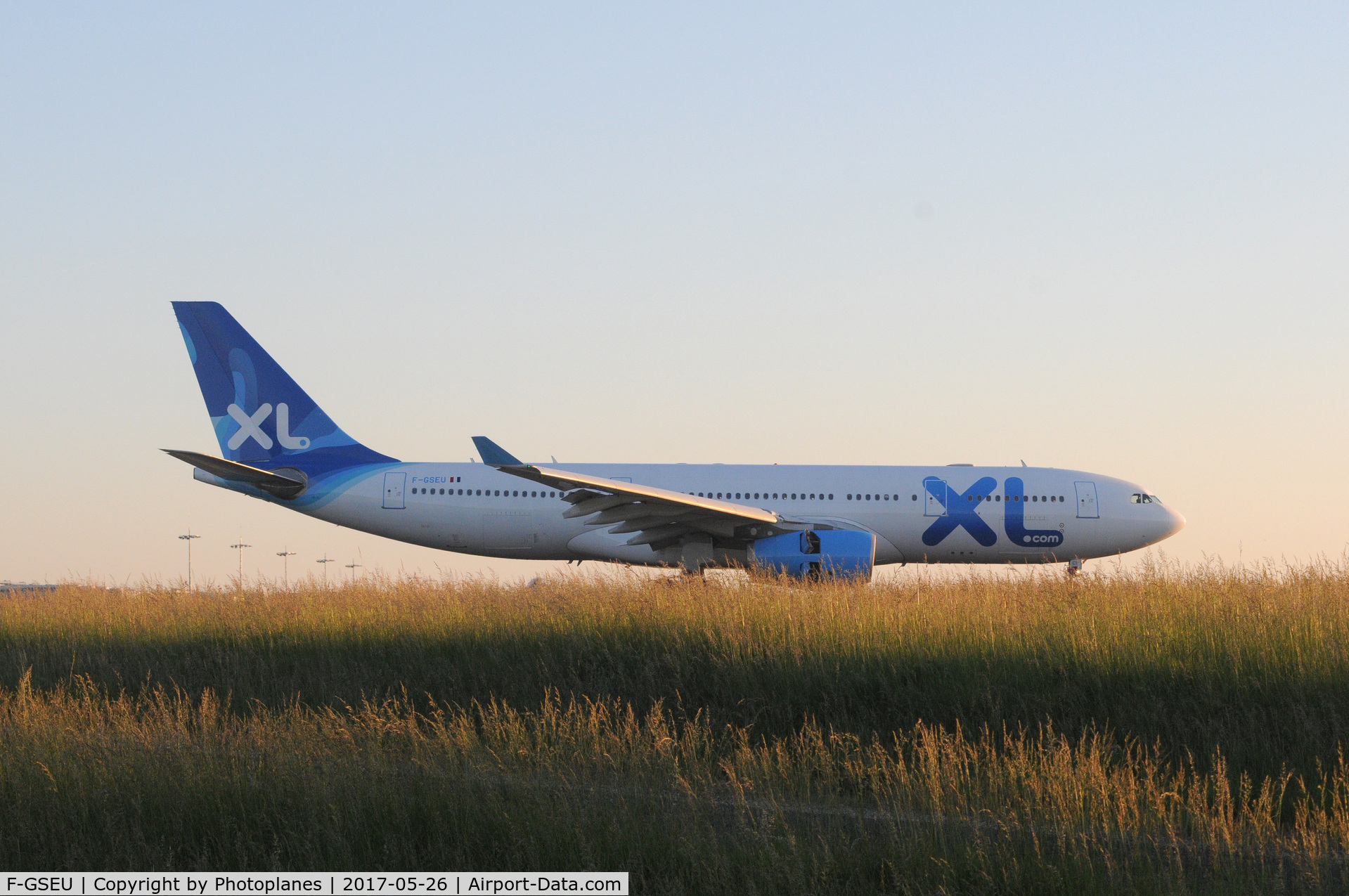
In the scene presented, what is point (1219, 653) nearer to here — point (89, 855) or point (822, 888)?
point (822, 888)

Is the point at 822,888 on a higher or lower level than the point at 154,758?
lower

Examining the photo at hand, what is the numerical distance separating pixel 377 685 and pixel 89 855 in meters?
5.23

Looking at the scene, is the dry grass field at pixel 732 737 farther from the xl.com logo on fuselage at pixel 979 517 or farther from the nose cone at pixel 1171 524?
the nose cone at pixel 1171 524

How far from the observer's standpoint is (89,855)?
6336 millimetres

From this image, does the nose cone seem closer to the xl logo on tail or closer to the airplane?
the airplane

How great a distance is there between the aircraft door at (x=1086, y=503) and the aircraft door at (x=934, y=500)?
3074 millimetres

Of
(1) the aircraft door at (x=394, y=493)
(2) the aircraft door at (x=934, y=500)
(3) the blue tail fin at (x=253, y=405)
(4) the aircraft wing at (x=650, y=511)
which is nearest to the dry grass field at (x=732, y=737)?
(4) the aircraft wing at (x=650, y=511)

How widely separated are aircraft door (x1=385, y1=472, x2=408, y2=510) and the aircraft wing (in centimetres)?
580


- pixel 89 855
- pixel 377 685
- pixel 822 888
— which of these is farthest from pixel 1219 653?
pixel 89 855

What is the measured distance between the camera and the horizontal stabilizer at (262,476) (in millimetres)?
20781

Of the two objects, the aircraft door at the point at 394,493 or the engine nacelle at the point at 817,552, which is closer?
the engine nacelle at the point at 817,552

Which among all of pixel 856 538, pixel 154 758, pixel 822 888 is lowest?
pixel 822 888

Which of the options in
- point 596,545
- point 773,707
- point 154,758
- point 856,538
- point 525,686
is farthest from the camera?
point 596,545

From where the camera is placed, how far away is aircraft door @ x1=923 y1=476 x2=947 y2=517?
23203mm
